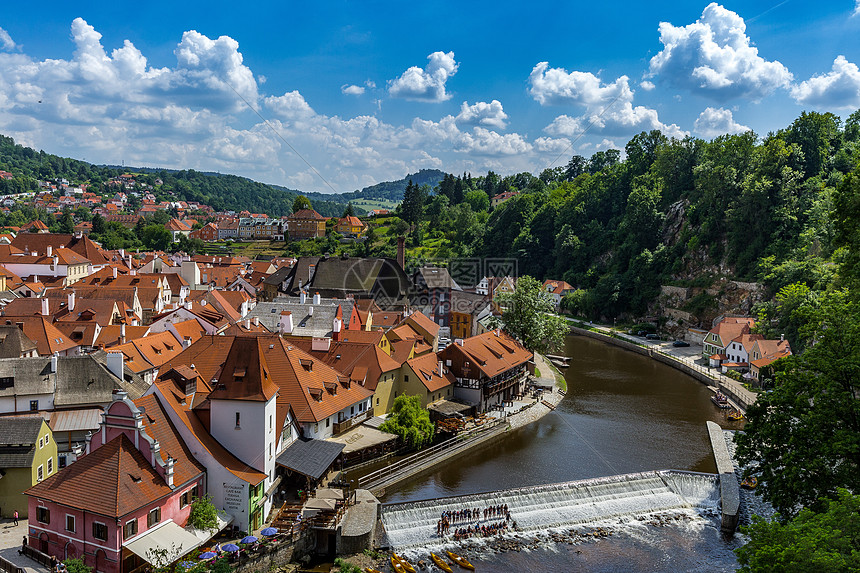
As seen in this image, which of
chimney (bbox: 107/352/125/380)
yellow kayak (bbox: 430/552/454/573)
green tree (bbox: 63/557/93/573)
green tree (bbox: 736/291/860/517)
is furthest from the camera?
chimney (bbox: 107/352/125/380)

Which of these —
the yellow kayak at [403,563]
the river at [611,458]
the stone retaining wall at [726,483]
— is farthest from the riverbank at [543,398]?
the yellow kayak at [403,563]

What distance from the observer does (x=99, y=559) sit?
21.6m

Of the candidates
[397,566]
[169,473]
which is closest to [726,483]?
[397,566]

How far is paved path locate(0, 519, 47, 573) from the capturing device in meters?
21.5

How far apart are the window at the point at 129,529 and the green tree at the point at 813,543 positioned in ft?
64.0

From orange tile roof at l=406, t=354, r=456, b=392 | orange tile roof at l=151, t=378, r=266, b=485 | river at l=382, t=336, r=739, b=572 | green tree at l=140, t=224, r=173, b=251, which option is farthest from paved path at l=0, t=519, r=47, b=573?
green tree at l=140, t=224, r=173, b=251

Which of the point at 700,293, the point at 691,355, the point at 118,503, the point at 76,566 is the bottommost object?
the point at 691,355

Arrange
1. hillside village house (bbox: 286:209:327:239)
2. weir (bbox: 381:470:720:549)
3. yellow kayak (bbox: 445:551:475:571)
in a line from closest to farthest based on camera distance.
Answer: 1. yellow kayak (bbox: 445:551:475:571)
2. weir (bbox: 381:470:720:549)
3. hillside village house (bbox: 286:209:327:239)

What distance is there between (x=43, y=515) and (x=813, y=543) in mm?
24295

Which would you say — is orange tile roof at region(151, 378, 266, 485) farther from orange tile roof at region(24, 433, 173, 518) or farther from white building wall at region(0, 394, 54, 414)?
white building wall at region(0, 394, 54, 414)

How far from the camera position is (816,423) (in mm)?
21875

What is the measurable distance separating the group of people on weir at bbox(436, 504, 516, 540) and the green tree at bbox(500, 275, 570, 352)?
1153 inches

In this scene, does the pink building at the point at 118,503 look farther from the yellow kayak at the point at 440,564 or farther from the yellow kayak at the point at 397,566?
the yellow kayak at the point at 440,564

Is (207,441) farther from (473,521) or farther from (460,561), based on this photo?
(473,521)
